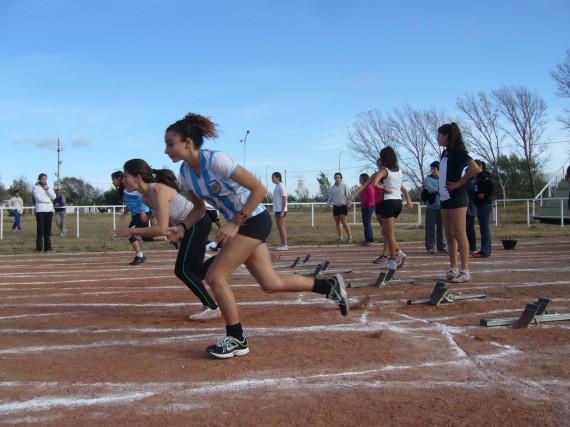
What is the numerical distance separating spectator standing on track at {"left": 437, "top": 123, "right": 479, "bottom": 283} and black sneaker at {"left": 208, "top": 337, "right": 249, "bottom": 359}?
4.20m

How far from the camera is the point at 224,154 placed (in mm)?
4301

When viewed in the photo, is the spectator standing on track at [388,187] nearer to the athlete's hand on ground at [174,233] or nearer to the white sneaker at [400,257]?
the white sneaker at [400,257]

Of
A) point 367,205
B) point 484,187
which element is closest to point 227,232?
point 484,187

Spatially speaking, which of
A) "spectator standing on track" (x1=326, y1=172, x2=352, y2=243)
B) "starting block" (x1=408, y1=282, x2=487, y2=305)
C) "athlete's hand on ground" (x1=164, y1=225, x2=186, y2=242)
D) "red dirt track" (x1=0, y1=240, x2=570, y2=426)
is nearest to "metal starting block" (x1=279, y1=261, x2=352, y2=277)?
"red dirt track" (x1=0, y1=240, x2=570, y2=426)

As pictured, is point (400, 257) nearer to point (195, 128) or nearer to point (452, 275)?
point (452, 275)

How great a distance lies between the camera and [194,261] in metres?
5.79

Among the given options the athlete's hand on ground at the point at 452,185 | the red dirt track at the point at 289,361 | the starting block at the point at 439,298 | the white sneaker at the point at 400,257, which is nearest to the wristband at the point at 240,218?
the red dirt track at the point at 289,361

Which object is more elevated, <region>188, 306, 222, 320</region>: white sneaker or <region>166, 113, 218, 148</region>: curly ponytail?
<region>166, 113, 218, 148</region>: curly ponytail

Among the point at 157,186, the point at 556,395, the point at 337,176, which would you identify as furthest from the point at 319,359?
the point at 337,176

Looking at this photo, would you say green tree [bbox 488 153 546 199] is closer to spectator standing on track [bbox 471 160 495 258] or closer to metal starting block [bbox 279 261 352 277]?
spectator standing on track [bbox 471 160 495 258]

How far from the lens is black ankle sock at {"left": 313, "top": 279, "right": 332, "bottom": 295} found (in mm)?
4831

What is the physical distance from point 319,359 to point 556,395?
5.18ft

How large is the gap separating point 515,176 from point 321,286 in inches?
2332

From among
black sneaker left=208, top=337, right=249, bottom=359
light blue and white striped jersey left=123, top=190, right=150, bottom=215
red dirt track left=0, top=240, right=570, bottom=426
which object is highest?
light blue and white striped jersey left=123, top=190, right=150, bottom=215
